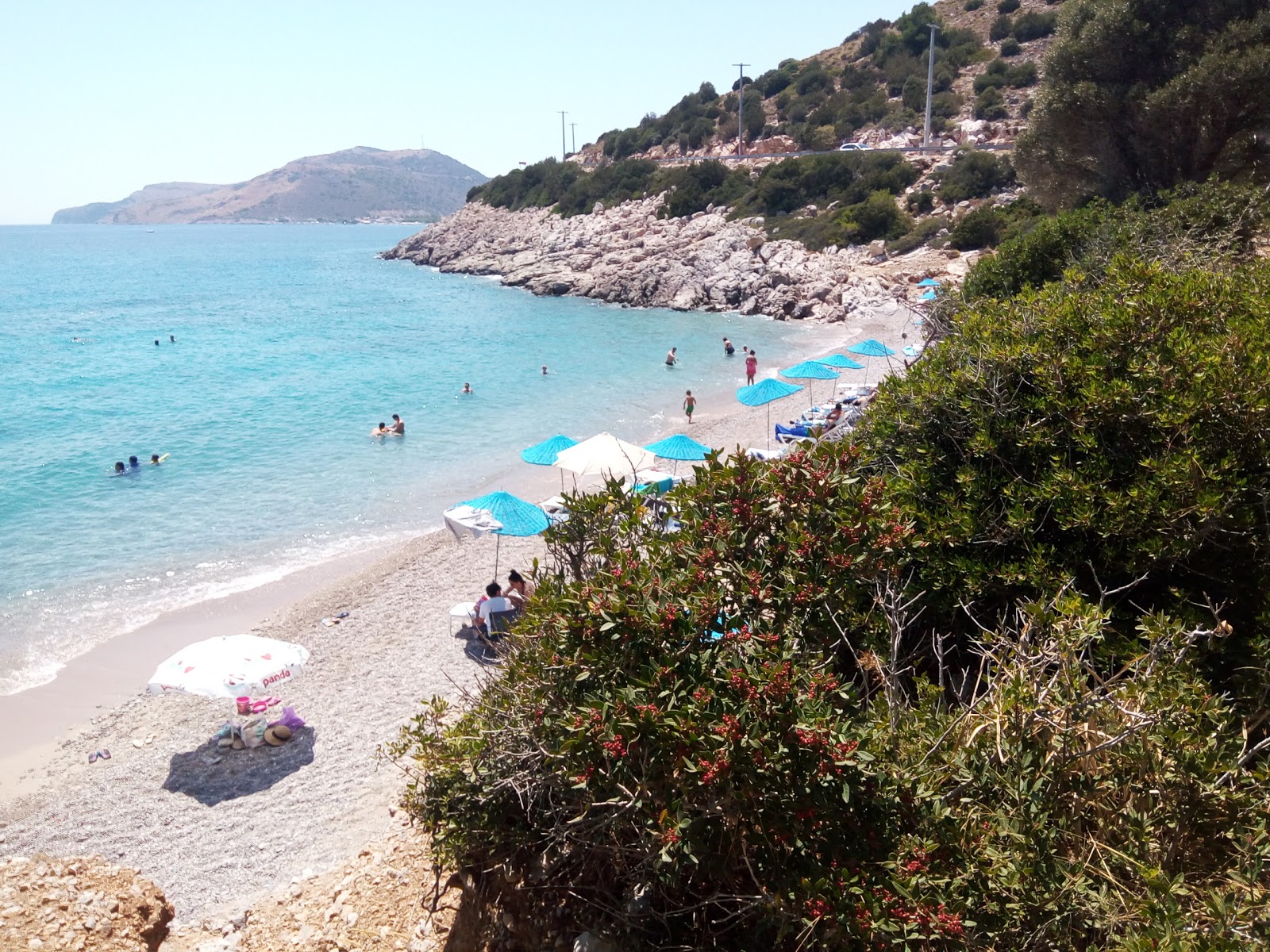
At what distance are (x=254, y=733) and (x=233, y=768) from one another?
0.44 m

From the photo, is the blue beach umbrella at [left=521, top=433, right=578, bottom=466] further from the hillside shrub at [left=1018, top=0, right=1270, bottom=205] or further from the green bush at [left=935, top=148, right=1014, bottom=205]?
the green bush at [left=935, top=148, right=1014, bottom=205]

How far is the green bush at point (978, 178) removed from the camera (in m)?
44.4

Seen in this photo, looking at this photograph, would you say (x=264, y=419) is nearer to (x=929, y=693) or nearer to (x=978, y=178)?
(x=929, y=693)

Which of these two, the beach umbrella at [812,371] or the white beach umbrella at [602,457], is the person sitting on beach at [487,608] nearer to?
the white beach umbrella at [602,457]

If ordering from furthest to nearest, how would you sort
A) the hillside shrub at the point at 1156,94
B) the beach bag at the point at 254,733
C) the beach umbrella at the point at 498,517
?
the hillside shrub at the point at 1156,94 < the beach umbrella at the point at 498,517 < the beach bag at the point at 254,733

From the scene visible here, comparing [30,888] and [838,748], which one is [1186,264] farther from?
[30,888]

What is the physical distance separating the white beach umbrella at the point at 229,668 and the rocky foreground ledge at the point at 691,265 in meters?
24.4

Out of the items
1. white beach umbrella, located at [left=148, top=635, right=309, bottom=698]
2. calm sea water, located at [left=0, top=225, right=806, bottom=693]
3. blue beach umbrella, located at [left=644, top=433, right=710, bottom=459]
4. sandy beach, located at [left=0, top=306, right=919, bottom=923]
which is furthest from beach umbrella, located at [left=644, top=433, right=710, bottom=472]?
white beach umbrella, located at [left=148, top=635, right=309, bottom=698]

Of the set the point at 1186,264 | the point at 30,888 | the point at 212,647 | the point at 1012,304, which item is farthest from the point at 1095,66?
the point at 30,888

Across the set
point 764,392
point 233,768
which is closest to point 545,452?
point 764,392

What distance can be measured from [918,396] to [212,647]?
848 centimetres

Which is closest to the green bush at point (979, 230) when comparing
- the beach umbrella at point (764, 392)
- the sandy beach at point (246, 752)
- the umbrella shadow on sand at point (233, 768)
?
the beach umbrella at point (764, 392)

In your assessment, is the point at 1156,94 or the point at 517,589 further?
the point at 1156,94

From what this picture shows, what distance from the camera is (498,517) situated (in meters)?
12.6
